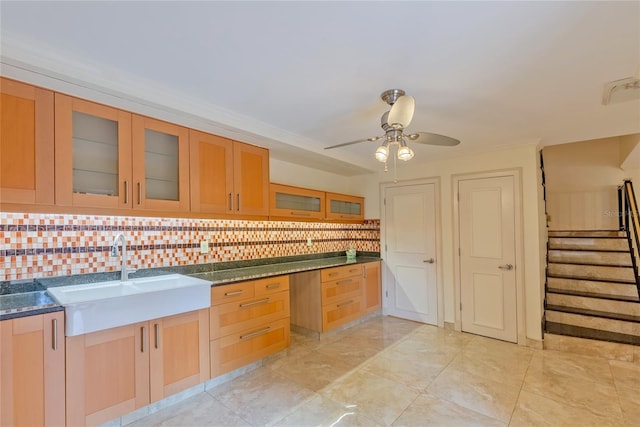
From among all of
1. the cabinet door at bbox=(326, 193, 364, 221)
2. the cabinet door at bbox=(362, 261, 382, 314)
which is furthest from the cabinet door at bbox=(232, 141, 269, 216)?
the cabinet door at bbox=(362, 261, 382, 314)

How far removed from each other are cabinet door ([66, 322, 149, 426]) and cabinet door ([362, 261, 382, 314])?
2.77 metres

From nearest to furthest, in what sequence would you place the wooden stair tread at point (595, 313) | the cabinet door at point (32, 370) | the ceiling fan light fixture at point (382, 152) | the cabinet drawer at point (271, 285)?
the cabinet door at point (32, 370) < the ceiling fan light fixture at point (382, 152) < the cabinet drawer at point (271, 285) < the wooden stair tread at point (595, 313)

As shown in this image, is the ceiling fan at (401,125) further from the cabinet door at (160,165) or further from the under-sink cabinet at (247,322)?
the under-sink cabinet at (247,322)

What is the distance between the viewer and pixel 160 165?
240 cm

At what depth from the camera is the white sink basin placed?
169 centimetres

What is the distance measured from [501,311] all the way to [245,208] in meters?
3.15

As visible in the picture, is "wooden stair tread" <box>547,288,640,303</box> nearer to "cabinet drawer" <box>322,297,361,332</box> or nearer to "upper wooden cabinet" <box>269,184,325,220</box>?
"cabinet drawer" <box>322,297,361,332</box>

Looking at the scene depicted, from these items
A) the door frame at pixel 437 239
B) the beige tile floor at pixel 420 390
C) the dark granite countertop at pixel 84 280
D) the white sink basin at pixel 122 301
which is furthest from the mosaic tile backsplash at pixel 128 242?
Result: the door frame at pixel 437 239

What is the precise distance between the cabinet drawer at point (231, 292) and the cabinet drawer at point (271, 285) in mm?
64

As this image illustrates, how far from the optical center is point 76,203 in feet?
6.43

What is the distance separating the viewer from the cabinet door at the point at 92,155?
75.4 inches

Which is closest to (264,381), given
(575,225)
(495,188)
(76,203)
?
(76,203)

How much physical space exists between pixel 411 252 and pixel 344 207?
3.75ft

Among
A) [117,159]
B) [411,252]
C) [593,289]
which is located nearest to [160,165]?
[117,159]
